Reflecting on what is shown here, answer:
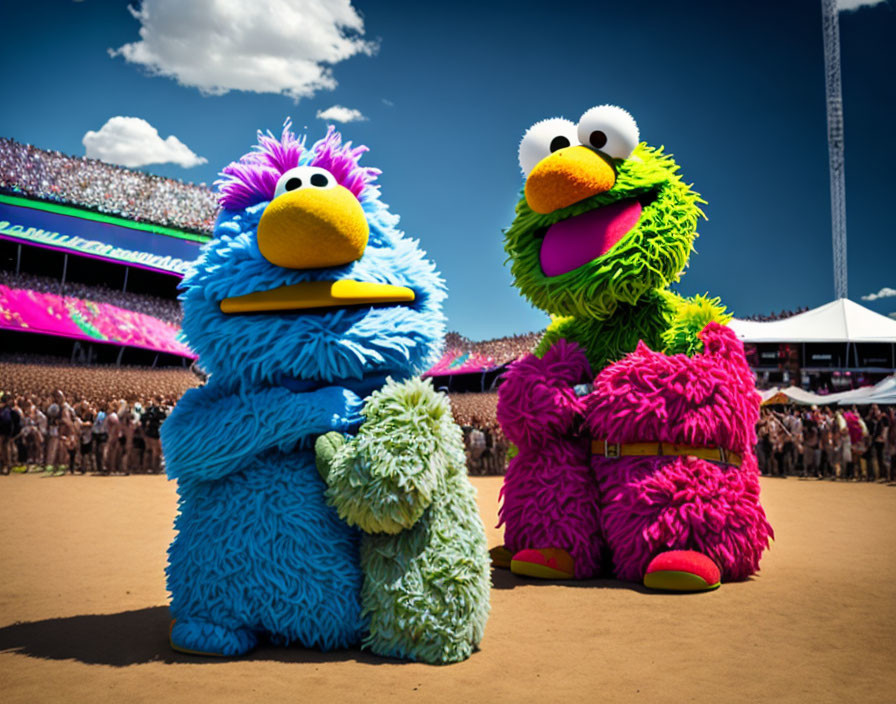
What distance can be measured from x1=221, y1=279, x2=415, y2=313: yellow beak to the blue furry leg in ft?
4.41

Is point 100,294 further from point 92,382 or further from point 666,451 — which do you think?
point 666,451

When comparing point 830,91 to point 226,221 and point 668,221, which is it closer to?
point 668,221

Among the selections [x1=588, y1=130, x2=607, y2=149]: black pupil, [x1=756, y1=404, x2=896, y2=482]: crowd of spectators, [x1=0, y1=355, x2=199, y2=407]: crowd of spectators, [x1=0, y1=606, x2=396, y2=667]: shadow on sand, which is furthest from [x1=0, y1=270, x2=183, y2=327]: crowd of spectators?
[x1=588, y1=130, x2=607, y2=149]: black pupil

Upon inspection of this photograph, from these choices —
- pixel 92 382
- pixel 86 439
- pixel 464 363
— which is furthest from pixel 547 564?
pixel 464 363

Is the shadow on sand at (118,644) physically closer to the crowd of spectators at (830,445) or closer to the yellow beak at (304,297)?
the yellow beak at (304,297)

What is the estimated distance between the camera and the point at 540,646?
3332 mm

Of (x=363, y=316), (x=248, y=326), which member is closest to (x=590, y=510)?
(x=363, y=316)

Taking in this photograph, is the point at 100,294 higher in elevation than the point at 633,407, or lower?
higher

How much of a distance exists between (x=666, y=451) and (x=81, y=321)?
967 inches

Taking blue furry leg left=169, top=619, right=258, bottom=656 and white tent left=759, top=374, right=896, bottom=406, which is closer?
blue furry leg left=169, top=619, right=258, bottom=656

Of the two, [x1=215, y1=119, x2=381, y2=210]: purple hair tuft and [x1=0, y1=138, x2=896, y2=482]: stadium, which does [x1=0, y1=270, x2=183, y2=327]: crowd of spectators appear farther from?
[x1=215, y1=119, x2=381, y2=210]: purple hair tuft

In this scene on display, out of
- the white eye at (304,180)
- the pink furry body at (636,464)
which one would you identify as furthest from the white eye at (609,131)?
the white eye at (304,180)

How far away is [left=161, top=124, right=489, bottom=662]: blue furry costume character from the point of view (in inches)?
115

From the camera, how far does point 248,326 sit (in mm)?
3186
